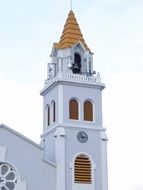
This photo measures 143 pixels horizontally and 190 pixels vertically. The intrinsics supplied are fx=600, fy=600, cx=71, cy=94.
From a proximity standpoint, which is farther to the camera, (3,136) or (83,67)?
(83,67)

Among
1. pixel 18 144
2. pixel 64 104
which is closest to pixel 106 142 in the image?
pixel 64 104

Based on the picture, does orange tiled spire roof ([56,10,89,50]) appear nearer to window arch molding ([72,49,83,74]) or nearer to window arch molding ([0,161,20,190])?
window arch molding ([72,49,83,74])

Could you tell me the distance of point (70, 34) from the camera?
4097 cm

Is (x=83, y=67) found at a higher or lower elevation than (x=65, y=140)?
higher

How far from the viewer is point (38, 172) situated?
35.7 meters

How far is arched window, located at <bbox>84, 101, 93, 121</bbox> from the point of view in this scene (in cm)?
3862

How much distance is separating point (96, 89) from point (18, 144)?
22.5ft

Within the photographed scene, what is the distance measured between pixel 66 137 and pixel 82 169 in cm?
221

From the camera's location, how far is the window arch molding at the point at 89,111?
127ft

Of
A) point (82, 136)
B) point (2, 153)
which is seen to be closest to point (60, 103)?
point (82, 136)

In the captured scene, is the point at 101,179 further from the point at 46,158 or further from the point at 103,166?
the point at 46,158

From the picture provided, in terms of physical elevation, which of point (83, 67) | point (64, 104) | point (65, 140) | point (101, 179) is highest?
point (83, 67)

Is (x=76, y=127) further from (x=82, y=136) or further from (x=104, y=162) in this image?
(x=104, y=162)

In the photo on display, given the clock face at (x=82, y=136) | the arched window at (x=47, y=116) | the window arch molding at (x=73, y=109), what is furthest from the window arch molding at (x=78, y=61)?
the clock face at (x=82, y=136)
